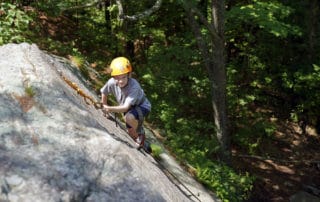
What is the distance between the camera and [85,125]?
4699 mm

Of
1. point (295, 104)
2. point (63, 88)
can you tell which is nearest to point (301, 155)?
point (295, 104)

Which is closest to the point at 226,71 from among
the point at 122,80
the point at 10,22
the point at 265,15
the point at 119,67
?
the point at 265,15

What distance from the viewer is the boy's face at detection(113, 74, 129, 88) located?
5.84 meters

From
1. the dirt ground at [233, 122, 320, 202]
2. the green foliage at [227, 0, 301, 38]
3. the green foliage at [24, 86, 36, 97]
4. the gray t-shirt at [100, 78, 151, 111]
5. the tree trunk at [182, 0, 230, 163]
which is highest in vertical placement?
the green foliage at [24, 86, 36, 97]

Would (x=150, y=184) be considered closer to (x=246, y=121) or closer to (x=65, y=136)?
(x=65, y=136)

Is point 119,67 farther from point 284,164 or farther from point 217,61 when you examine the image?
point 284,164

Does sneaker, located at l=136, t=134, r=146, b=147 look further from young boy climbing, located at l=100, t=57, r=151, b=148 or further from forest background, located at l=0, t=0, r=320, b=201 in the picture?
forest background, located at l=0, t=0, r=320, b=201

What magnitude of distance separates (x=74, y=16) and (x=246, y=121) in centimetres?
829

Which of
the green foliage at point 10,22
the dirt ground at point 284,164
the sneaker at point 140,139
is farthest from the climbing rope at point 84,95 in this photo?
the dirt ground at point 284,164

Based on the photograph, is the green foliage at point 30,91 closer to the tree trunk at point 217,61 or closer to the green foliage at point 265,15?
the tree trunk at point 217,61

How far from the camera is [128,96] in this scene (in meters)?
6.07

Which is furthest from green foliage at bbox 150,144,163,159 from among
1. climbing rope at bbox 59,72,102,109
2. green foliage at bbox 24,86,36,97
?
green foliage at bbox 24,86,36,97

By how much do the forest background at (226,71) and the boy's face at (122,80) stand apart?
424cm

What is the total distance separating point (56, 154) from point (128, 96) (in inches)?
85.9
